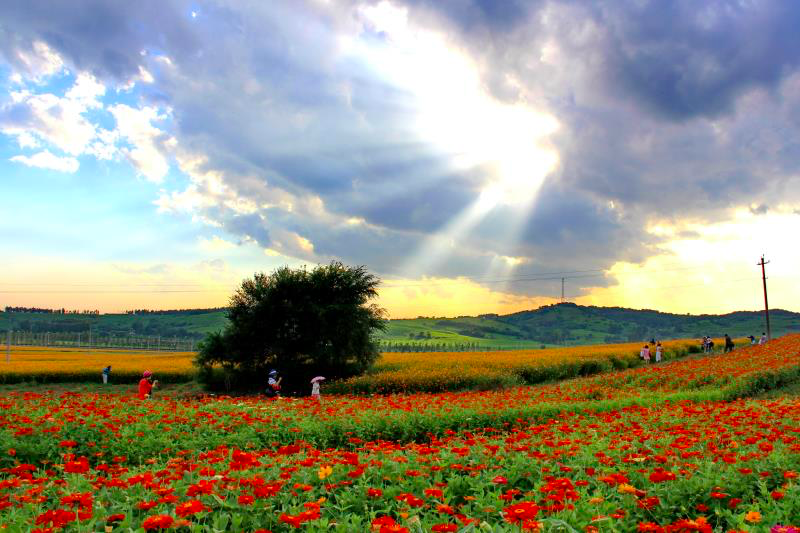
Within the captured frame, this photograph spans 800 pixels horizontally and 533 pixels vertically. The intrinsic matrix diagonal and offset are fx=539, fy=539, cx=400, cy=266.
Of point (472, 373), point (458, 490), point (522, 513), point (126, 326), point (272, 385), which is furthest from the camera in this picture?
point (126, 326)

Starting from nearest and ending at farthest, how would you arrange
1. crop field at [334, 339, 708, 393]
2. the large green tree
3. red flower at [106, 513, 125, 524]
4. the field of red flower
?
red flower at [106, 513, 125, 524] → the field of red flower → crop field at [334, 339, 708, 393] → the large green tree

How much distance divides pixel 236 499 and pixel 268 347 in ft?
93.2

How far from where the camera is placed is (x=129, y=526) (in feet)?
12.9

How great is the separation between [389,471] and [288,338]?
27.2 metres

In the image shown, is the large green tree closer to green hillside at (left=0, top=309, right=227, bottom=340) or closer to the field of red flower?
the field of red flower

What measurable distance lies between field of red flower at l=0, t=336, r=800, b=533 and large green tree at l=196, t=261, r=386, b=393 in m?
17.9

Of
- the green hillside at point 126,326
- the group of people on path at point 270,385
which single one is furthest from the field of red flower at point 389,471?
the green hillside at point 126,326

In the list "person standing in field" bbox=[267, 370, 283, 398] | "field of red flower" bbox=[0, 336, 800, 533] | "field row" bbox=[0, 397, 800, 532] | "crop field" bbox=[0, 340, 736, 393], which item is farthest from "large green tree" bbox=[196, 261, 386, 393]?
"field row" bbox=[0, 397, 800, 532]

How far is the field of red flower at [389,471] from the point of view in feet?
13.9

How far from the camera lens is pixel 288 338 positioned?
32.1m

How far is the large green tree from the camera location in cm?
3170

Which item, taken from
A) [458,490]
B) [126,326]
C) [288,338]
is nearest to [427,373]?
[288,338]

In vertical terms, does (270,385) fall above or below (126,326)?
below

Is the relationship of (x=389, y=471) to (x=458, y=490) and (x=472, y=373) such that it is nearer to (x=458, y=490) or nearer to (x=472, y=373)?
(x=458, y=490)
